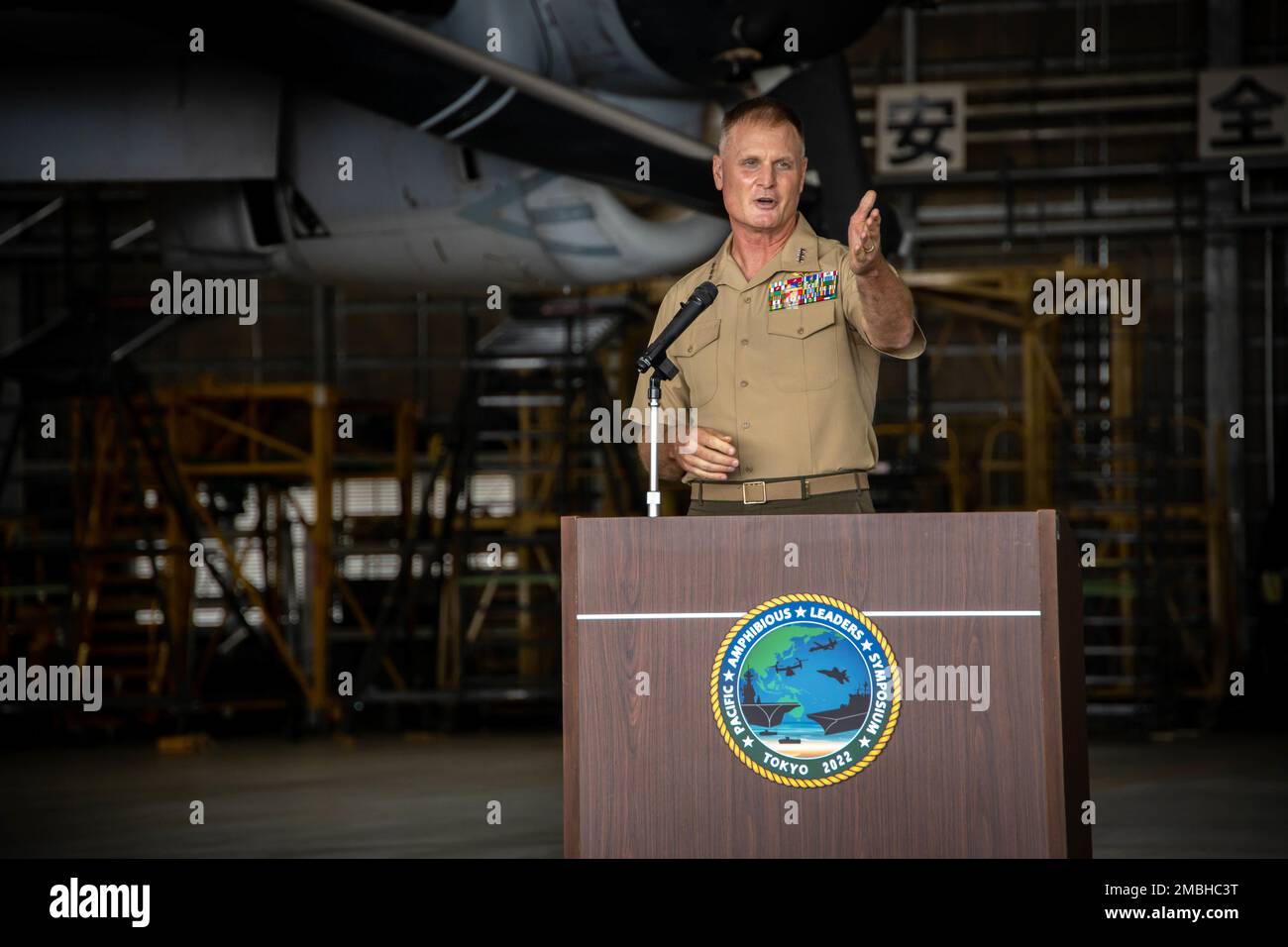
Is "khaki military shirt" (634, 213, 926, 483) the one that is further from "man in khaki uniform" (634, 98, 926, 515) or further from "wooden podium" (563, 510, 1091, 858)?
"wooden podium" (563, 510, 1091, 858)

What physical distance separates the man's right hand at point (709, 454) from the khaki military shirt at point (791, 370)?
12 cm

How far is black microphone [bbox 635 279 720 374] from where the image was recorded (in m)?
3.17

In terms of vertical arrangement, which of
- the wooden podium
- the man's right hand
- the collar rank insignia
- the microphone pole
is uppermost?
the collar rank insignia

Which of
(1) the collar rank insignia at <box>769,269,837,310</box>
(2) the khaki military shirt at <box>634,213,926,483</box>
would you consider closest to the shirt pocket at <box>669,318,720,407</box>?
(2) the khaki military shirt at <box>634,213,926,483</box>

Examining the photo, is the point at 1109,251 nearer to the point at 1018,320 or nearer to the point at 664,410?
the point at 1018,320

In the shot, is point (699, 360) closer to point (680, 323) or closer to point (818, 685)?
point (680, 323)

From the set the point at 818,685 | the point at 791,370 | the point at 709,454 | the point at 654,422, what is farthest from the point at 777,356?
the point at 818,685

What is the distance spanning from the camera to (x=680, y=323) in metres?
3.19

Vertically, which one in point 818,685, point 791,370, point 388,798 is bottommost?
point 388,798

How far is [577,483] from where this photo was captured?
41.7 feet

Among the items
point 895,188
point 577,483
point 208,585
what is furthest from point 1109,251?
point 208,585

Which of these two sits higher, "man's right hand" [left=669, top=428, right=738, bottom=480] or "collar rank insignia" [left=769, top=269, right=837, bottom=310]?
"collar rank insignia" [left=769, top=269, right=837, bottom=310]

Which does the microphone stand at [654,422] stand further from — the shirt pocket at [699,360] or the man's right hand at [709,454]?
the shirt pocket at [699,360]

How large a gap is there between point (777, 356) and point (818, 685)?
2.82 feet
